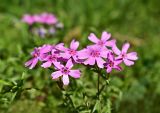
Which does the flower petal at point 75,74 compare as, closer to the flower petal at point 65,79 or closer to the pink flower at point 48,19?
the flower petal at point 65,79

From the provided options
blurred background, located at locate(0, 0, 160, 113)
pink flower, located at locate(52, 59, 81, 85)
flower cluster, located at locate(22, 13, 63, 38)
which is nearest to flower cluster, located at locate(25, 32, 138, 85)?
pink flower, located at locate(52, 59, 81, 85)

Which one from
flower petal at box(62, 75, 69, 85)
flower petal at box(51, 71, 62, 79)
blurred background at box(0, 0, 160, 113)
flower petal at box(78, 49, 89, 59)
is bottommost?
flower petal at box(62, 75, 69, 85)

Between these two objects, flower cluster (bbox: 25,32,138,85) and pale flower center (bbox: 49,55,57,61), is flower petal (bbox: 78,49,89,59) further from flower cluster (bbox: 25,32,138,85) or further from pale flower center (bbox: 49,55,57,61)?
pale flower center (bbox: 49,55,57,61)

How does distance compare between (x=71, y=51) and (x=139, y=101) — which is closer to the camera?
(x=71, y=51)

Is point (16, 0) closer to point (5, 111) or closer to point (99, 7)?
point (99, 7)

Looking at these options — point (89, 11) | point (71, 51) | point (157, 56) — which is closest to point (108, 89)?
point (71, 51)

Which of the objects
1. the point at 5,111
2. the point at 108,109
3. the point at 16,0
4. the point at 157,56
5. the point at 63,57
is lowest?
the point at 108,109
